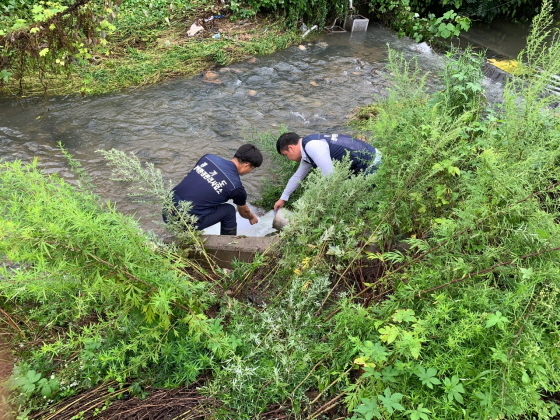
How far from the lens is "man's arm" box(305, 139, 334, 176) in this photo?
161 inches

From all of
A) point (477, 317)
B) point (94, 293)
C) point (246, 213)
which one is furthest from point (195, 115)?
point (477, 317)

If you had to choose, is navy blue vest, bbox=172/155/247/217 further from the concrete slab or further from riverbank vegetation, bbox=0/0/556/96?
riverbank vegetation, bbox=0/0/556/96

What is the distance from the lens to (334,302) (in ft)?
8.84

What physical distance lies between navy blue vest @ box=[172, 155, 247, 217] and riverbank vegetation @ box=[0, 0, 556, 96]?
3.64m

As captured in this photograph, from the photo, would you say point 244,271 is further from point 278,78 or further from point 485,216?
point 278,78

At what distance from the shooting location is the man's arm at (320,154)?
409 cm

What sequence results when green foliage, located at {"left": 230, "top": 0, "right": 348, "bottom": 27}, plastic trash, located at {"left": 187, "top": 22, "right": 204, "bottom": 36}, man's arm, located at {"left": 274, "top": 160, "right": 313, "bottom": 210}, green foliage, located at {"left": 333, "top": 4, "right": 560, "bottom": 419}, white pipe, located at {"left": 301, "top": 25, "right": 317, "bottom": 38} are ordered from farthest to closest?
white pipe, located at {"left": 301, "top": 25, "right": 317, "bottom": 38} < green foliage, located at {"left": 230, "top": 0, "right": 348, "bottom": 27} < plastic trash, located at {"left": 187, "top": 22, "right": 204, "bottom": 36} < man's arm, located at {"left": 274, "top": 160, "right": 313, "bottom": 210} < green foliage, located at {"left": 333, "top": 4, "right": 560, "bottom": 419}

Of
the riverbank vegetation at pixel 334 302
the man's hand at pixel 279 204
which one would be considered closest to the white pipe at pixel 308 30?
the man's hand at pixel 279 204

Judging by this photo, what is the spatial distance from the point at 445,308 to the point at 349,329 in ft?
2.01

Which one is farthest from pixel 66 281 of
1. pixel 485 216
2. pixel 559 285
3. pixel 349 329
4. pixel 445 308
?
pixel 559 285

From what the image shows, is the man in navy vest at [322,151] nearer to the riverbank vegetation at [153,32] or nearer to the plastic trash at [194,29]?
the riverbank vegetation at [153,32]

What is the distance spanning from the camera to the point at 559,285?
1.73 m

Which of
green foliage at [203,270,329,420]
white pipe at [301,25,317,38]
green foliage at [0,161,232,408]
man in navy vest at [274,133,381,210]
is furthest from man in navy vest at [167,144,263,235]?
white pipe at [301,25,317,38]

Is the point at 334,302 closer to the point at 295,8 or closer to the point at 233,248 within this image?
the point at 233,248
